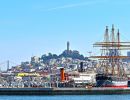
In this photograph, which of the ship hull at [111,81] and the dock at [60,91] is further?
the ship hull at [111,81]

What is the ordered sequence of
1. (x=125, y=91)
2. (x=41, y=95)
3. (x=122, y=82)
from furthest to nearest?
(x=122, y=82) < (x=125, y=91) < (x=41, y=95)

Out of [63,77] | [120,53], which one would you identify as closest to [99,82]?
[63,77]

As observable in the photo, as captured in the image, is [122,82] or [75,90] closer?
[75,90]

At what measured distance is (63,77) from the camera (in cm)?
15988

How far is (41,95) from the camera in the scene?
4683 inches

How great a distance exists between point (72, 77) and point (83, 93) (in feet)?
142

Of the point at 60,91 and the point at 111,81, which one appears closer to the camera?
the point at 60,91

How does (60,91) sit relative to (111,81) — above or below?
below

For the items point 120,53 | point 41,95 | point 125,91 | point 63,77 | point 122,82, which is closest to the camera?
point 41,95

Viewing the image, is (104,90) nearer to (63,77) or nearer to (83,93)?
(83,93)

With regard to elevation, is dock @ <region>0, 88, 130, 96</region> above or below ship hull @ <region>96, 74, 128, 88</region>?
below

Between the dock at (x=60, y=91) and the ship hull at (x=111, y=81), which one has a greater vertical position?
the ship hull at (x=111, y=81)

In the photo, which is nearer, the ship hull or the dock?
the dock

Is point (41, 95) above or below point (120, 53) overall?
below
